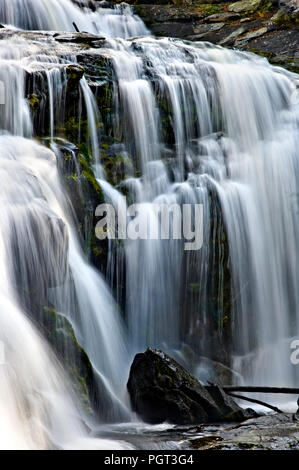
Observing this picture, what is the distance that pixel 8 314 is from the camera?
5398 mm

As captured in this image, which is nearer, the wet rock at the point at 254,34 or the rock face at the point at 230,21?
the rock face at the point at 230,21

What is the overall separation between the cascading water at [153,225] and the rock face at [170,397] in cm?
31

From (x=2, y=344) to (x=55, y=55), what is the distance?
250 inches

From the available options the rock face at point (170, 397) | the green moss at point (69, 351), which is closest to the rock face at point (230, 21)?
the rock face at point (170, 397)

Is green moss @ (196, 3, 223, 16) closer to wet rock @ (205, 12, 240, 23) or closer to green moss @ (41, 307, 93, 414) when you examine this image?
wet rock @ (205, 12, 240, 23)

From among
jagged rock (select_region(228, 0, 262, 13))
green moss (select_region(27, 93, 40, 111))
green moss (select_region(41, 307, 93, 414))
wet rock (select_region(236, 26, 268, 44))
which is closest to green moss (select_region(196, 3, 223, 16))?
jagged rock (select_region(228, 0, 262, 13))

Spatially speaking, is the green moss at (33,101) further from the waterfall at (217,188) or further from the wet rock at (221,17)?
the wet rock at (221,17)

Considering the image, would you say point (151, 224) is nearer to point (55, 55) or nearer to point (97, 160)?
point (97, 160)

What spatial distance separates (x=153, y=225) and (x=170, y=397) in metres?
3.20

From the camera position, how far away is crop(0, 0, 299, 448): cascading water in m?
5.95

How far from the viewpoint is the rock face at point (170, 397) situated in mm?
6027

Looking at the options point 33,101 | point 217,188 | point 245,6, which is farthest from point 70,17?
point 217,188
